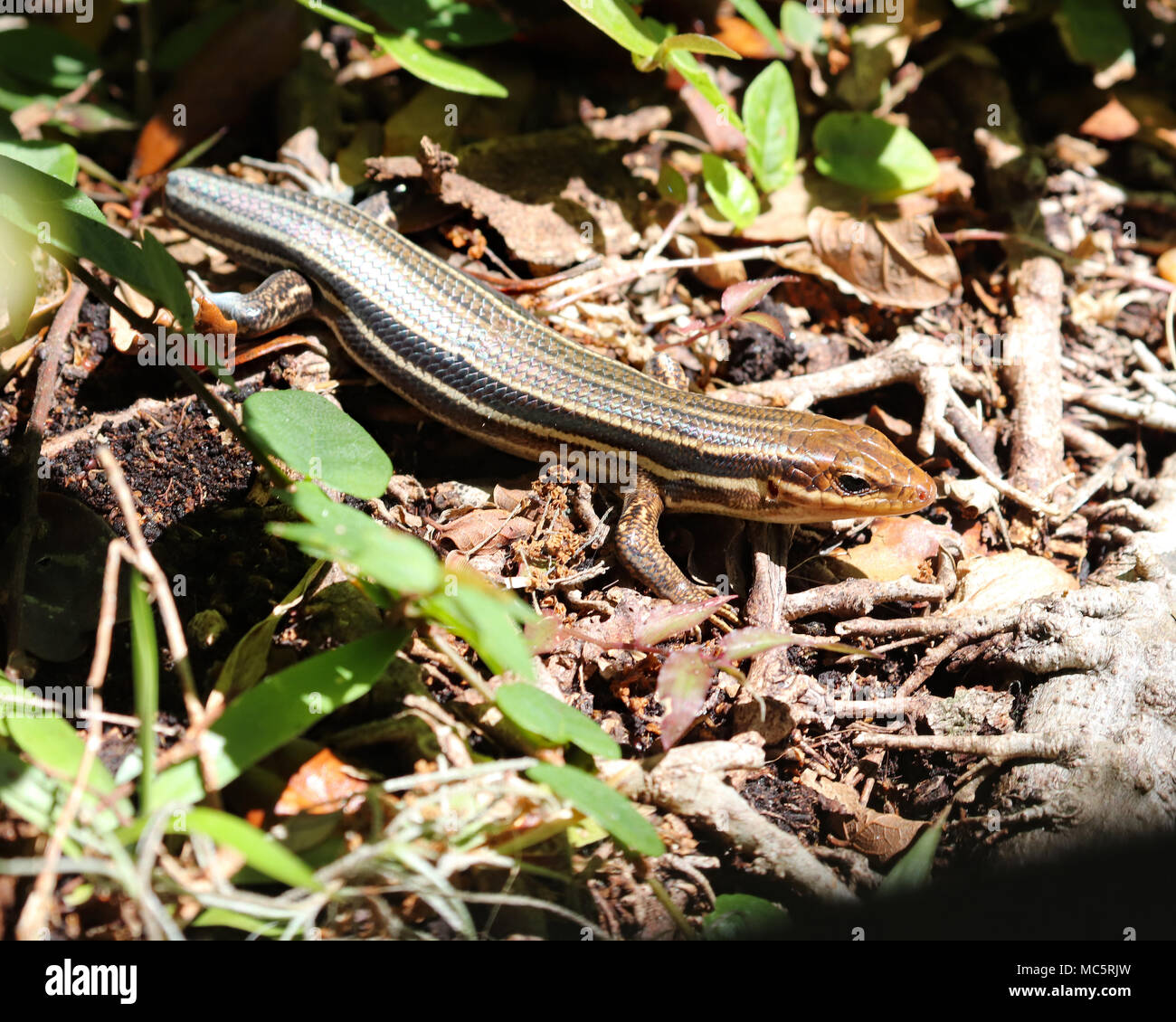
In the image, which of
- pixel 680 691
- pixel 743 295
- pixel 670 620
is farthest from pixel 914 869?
pixel 743 295

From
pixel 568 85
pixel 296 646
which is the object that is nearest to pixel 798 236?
pixel 568 85

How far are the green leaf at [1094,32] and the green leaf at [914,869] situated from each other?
4.15 metres

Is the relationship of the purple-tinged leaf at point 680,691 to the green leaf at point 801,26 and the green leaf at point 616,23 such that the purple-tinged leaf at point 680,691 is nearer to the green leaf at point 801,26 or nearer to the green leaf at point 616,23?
the green leaf at point 616,23

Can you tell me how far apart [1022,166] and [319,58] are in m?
3.66

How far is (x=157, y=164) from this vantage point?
15.3 feet

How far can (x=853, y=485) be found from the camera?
11.6ft

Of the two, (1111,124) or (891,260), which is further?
(1111,124)

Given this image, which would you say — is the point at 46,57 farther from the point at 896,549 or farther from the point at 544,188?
the point at 896,549

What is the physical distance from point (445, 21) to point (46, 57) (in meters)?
1.97

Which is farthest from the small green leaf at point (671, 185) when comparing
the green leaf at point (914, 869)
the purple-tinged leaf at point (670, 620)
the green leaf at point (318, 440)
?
the green leaf at point (914, 869)

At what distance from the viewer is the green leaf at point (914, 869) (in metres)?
2.73

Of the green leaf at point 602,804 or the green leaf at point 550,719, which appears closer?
the green leaf at point 602,804

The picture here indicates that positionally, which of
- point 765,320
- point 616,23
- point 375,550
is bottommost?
point 375,550

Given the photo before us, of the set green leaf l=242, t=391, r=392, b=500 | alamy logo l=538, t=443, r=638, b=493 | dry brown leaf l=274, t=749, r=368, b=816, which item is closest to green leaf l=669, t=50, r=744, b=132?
alamy logo l=538, t=443, r=638, b=493
